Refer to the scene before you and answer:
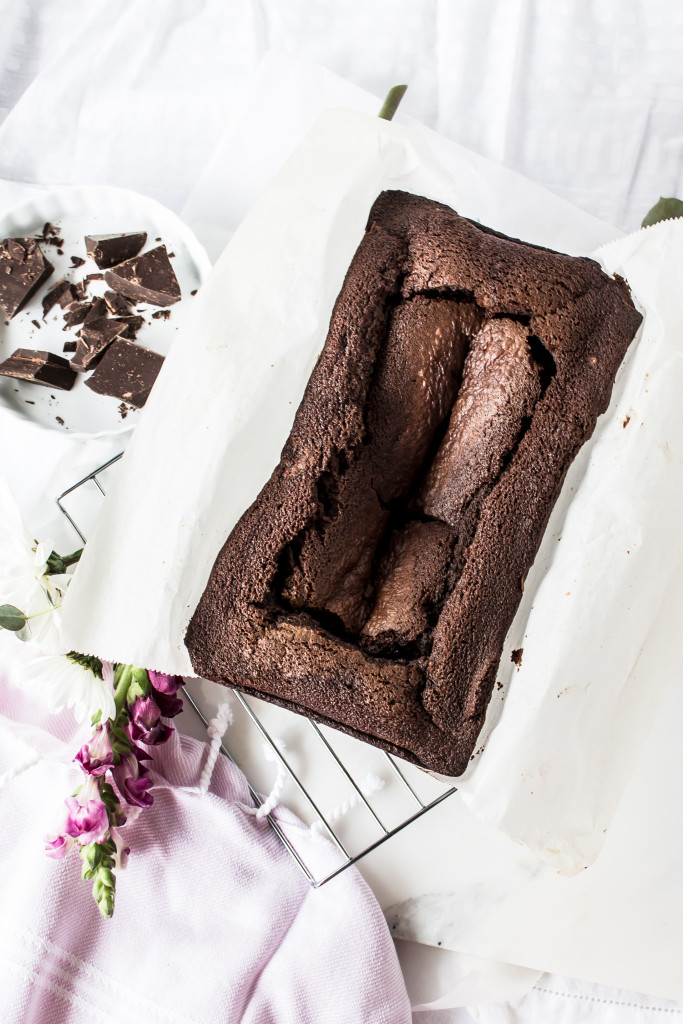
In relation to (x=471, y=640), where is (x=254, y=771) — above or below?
below

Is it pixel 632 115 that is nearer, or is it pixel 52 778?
pixel 52 778

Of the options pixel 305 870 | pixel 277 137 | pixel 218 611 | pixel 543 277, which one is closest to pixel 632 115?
pixel 277 137

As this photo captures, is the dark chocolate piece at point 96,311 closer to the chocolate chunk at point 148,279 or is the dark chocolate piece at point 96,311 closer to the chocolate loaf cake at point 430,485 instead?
the chocolate chunk at point 148,279

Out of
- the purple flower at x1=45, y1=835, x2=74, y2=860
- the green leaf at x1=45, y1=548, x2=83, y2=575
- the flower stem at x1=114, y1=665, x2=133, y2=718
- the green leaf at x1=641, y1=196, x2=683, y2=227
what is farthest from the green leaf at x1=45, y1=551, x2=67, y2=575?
the green leaf at x1=641, y1=196, x2=683, y2=227

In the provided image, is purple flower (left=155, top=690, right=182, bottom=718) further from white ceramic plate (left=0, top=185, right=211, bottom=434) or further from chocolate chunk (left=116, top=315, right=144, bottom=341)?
chocolate chunk (left=116, top=315, right=144, bottom=341)

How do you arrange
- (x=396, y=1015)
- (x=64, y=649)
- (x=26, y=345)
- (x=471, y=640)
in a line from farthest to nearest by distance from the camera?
(x=26, y=345), (x=396, y=1015), (x=64, y=649), (x=471, y=640)

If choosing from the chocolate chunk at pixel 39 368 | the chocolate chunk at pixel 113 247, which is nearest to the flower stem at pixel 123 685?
the chocolate chunk at pixel 39 368

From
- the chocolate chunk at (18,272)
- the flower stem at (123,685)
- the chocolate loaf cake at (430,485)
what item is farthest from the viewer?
the chocolate chunk at (18,272)

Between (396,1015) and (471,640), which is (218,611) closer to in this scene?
(471,640)
